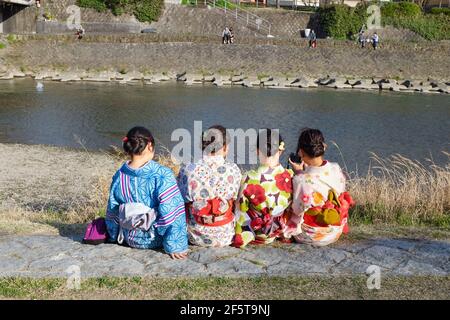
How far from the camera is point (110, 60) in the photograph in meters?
34.3

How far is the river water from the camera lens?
52.3ft

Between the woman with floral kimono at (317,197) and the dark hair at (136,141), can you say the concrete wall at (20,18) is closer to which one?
the dark hair at (136,141)

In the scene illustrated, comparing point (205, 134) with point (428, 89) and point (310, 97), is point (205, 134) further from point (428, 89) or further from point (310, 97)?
point (428, 89)

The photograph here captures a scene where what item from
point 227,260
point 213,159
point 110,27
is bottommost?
point 227,260

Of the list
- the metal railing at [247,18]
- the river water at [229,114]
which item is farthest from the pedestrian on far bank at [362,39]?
the river water at [229,114]

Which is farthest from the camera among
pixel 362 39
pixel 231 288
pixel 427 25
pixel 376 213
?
pixel 427 25

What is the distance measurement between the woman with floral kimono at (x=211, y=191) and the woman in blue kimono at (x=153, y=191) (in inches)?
6.6

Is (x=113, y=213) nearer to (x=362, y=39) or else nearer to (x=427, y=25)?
(x=362, y=39)

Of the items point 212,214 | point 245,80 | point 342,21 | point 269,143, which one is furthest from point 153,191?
point 342,21

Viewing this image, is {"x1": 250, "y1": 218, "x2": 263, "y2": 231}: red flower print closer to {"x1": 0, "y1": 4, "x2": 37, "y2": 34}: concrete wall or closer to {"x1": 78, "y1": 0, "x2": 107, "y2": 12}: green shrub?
{"x1": 0, "y1": 4, "x2": 37, "y2": 34}: concrete wall

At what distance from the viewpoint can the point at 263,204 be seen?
5055mm

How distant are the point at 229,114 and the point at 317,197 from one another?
15.8 m

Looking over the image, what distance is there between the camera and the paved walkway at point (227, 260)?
4.44 metres

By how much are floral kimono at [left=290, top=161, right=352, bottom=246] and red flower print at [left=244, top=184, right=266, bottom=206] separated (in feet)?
1.06
